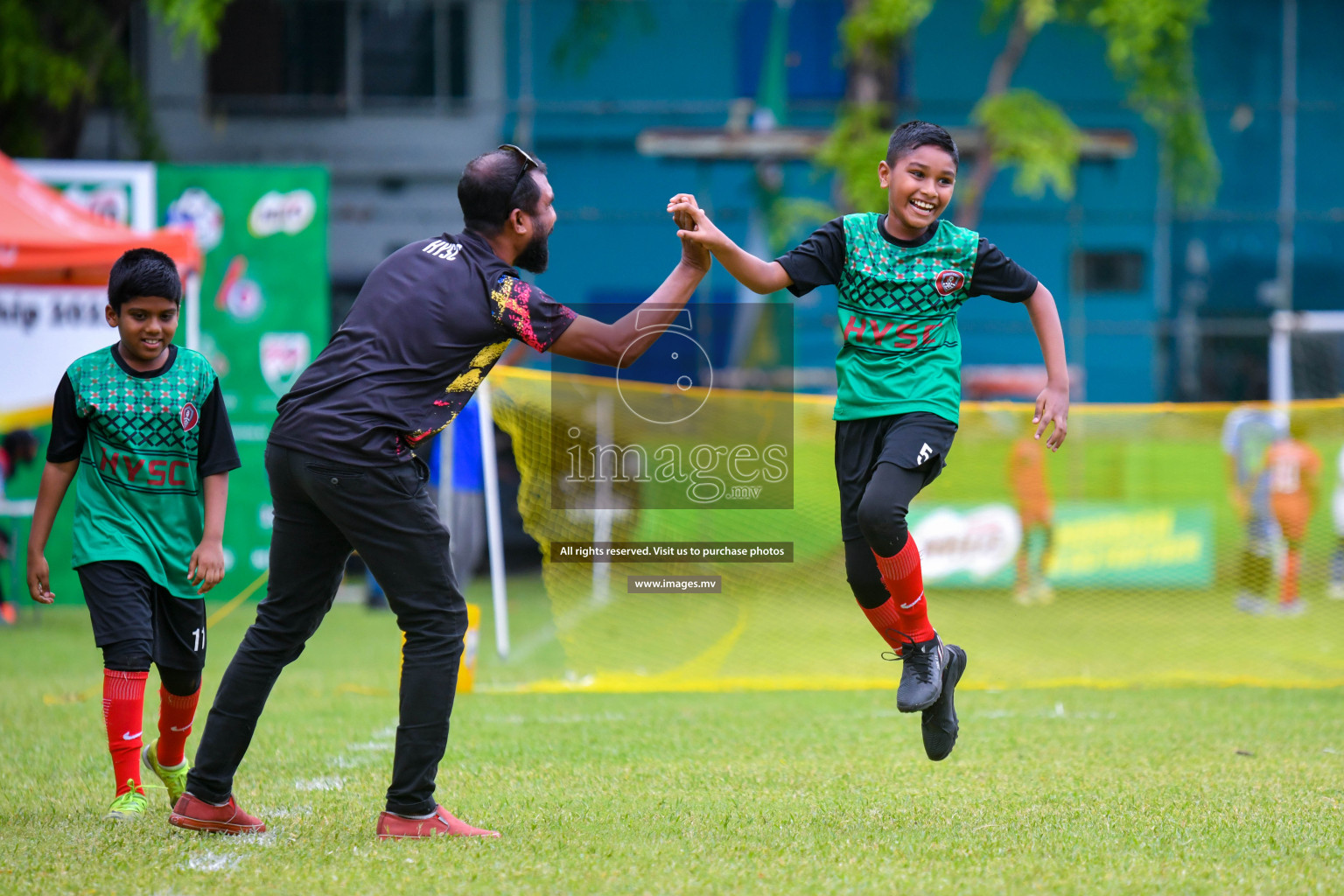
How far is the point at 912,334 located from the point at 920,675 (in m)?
1.09

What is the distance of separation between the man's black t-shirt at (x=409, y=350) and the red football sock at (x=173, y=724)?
3.95ft

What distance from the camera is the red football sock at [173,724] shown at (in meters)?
4.40

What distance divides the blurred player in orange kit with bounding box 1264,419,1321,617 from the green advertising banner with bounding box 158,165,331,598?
825cm

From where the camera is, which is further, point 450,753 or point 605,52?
point 605,52

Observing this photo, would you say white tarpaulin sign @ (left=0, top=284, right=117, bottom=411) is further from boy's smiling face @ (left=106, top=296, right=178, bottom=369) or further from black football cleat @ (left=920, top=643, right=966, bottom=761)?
black football cleat @ (left=920, top=643, right=966, bottom=761)

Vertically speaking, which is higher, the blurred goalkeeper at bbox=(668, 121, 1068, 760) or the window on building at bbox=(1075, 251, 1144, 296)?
the window on building at bbox=(1075, 251, 1144, 296)

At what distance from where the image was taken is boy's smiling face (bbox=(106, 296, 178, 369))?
13.8 feet

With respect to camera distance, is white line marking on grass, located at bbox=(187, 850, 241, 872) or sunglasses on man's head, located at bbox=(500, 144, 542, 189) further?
sunglasses on man's head, located at bbox=(500, 144, 542, 189)

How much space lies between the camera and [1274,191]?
1920 cm

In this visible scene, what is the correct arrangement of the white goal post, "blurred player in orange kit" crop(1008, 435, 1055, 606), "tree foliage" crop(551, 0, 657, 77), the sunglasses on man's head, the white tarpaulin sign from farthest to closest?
"tree foliage" crop(551, 0, 657, 77) → the white goal post → the white tarpaulin sign → "blurred player in orange kit" crop(1008, 435, 1055, 606) → the sunglasses on man's head

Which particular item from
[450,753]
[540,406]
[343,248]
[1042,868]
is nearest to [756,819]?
[1042,868]

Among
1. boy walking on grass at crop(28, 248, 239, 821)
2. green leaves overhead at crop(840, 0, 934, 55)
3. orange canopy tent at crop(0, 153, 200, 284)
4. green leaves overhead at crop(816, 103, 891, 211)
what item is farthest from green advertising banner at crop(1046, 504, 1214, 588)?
boy walking on grass at crop(28, 248, 239, 821)

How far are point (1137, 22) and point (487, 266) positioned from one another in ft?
39.9

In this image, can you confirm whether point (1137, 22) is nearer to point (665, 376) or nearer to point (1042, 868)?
point (665, 376)
